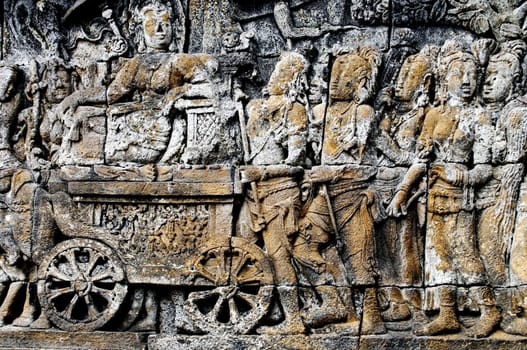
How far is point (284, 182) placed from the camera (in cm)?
776

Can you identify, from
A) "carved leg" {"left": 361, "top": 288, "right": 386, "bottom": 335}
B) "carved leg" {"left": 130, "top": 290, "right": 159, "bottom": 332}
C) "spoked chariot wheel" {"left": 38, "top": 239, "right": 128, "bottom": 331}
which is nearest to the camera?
"carved leg" {"left": 361, "top": 288, "right": 386, "bottom": 335}

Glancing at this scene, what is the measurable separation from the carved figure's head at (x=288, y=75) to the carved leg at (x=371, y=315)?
68.9 inches

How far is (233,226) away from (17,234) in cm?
178

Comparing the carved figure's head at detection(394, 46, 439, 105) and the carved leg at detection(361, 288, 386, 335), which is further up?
the carved figure's head at detection(394, 46, 439, 105)

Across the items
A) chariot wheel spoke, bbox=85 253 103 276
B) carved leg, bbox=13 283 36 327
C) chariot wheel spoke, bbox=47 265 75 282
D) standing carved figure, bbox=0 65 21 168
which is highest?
standing carved figure, bbox=0 65 21 168

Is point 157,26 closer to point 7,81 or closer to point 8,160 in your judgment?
point 7,81

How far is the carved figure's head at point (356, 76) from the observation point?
25.8 feet

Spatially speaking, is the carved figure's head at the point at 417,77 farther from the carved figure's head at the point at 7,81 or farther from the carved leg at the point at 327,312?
the carved figure's head at the point at 7,81

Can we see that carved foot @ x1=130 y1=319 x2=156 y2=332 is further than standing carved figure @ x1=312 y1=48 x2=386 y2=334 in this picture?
Yes

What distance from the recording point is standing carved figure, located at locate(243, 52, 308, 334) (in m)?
7.68

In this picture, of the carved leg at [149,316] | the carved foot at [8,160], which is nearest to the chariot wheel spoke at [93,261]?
the carved leg at [149,316]

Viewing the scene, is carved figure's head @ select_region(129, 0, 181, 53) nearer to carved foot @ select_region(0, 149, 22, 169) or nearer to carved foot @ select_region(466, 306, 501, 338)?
carved foot @ select_region(0, 149, 22, 169)

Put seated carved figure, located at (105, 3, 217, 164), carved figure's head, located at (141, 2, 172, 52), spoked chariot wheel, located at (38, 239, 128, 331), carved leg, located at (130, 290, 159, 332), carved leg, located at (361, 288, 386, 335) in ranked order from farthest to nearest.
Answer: carved figure's head, located at (141, 2, 172, 52), seated carved figure, located at (105, 3, 217, 164), carved leg, located at (130, 290, 159, 332), spoked chariot wheel, located at (38, 239, 128, 331), carved leg, located at (361, 288, 386, 335)

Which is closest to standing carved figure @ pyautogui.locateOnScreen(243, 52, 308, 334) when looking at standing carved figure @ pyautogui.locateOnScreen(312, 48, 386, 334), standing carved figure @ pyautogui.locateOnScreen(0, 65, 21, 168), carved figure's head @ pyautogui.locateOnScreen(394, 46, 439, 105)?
standing carved figure @ pyautogui.locateOnScreen(312, 48, 386, 334)
